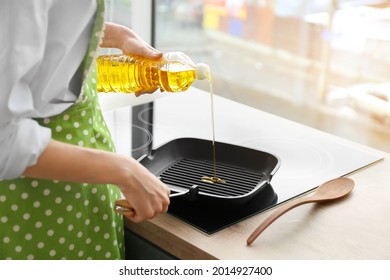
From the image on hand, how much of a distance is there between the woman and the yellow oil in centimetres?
22

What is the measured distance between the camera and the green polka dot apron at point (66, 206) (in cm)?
99

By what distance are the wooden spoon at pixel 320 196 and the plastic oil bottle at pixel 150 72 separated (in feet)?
1.01

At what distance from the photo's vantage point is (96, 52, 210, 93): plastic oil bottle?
124cm

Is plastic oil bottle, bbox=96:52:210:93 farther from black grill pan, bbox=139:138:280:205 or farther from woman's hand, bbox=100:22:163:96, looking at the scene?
black grill pan, bbox=139:138:280:205

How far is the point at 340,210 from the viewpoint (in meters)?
1.16

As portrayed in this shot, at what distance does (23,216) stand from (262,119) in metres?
0.80

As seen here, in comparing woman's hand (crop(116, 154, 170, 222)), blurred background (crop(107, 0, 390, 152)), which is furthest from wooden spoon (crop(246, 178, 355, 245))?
blurred background (crop(107, 0, 390, 152))

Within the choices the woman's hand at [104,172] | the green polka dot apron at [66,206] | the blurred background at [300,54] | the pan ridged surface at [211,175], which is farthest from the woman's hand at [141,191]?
the blurred background at [300,54]

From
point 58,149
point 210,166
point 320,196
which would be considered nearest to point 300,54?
point 210,166

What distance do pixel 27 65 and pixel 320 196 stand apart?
2.02ft

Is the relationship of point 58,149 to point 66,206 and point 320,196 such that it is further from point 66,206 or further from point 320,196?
point 320,196

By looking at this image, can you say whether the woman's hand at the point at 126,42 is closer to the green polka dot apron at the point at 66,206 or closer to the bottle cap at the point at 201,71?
the bottle cap at the point at 201,71
